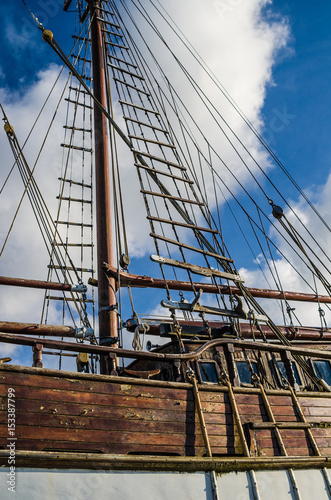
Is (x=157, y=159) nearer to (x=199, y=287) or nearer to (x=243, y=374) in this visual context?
(x=199, y=287)

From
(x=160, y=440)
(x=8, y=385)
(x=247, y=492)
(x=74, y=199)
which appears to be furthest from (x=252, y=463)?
(x=74, y=199)

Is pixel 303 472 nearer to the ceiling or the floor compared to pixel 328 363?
nearer to the floor

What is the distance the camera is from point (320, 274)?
1500 cm

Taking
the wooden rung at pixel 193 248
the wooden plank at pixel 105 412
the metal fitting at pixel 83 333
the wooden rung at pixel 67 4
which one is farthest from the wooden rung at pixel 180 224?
the wooden rung at pixel 67 4

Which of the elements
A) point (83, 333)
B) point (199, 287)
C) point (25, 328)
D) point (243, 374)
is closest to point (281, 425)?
point (243, 374)

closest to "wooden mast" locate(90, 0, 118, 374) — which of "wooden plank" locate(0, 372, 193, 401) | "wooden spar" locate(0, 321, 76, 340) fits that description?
"wooden spar" locate(0, 321, 76, 340)

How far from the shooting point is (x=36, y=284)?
37.8 ft

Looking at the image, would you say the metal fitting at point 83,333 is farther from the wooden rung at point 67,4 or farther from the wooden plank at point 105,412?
the wooden rung at point 67,4

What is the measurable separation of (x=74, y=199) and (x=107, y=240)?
4.50m

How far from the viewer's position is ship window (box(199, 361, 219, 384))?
8.71 meters

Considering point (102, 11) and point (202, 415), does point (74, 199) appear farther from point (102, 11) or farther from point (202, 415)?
point (202, 415)

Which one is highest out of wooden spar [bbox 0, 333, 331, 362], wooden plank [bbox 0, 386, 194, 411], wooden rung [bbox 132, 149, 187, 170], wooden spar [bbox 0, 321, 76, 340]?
wooden rung [bbox 132, 149, 187, 170]

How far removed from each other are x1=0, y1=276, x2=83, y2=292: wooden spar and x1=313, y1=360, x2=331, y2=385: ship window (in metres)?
6.57

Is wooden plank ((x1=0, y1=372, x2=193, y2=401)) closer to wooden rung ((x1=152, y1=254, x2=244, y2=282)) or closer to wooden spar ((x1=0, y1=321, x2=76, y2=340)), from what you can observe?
wooden rung ((x1=152, y1=254, x2=244, y2=282))
